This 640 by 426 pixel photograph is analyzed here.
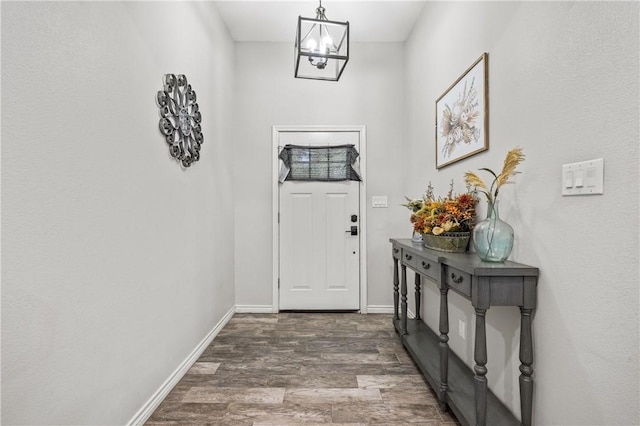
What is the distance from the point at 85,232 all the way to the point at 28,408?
2.05ft

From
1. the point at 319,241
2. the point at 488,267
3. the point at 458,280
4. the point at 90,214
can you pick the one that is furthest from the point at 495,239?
the point at 319,241

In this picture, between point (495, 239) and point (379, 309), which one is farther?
point (379, 309)

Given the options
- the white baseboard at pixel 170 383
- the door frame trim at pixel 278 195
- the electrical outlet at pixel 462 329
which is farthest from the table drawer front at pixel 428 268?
the white baseboard at pixel 170 383

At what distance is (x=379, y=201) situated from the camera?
3.61 meters

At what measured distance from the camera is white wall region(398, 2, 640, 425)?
101 centimetres

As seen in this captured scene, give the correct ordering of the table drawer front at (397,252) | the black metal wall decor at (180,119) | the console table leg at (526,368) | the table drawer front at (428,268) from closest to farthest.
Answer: the console table leg at (526,368) → the table drawer front at (428,268) → the black metal wall decor at (180,119) → the table drawer front at (397,252)

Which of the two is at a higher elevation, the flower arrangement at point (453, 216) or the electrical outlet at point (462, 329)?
the flower arrangement at point (453, 216)

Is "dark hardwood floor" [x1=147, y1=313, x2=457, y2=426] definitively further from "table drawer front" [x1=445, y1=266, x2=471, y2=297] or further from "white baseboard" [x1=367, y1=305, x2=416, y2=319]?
"table drawer front" [x1=445, y1=266, x2=471, y2=297]

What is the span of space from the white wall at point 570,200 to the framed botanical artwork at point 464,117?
0.06 meters

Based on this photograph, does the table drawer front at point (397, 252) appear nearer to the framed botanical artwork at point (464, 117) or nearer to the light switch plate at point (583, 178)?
the framed botanical artwork at point (464, 117)

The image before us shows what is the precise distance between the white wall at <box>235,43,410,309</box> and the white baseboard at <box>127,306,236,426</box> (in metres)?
0.93

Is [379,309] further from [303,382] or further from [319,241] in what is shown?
[303,382]

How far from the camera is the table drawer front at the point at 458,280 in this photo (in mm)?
1505

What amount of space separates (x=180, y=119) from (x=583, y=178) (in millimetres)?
2246
